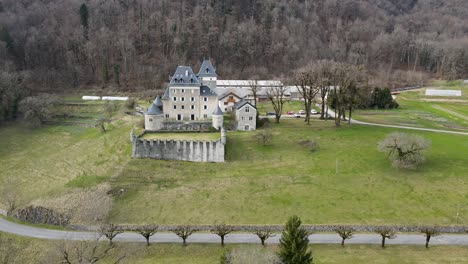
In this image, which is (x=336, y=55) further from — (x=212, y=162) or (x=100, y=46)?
(x=212, y=162)

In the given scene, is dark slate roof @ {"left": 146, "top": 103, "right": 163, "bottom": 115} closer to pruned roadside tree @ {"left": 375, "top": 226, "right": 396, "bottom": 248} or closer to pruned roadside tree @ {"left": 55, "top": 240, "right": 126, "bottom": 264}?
pruned roadside tree @ {"left": 55, "top": 240, "right": 126, "bottom": 264}

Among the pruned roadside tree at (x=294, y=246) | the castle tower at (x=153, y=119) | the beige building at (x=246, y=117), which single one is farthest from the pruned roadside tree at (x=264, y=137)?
the pruned roadside tree at (x=294, y=246)

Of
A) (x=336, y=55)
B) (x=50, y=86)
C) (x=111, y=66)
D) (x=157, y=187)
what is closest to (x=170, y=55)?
(x=111, y=66)

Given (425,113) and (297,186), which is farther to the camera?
(425,113)

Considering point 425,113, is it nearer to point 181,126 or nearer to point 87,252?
point 181,126

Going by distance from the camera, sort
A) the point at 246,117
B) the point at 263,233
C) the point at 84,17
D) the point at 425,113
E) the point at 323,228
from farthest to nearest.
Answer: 1. the point at 84,17
2. the point at 425,113
3. the point at 246,117
4. the point at 323,228
5. the point at 263,233

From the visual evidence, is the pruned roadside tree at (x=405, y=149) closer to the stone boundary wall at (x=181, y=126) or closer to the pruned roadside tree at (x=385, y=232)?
the pruned roadside tree at (x=385, y=232)

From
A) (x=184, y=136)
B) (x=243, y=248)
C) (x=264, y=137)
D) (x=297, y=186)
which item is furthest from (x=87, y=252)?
(x=264, y=137)
